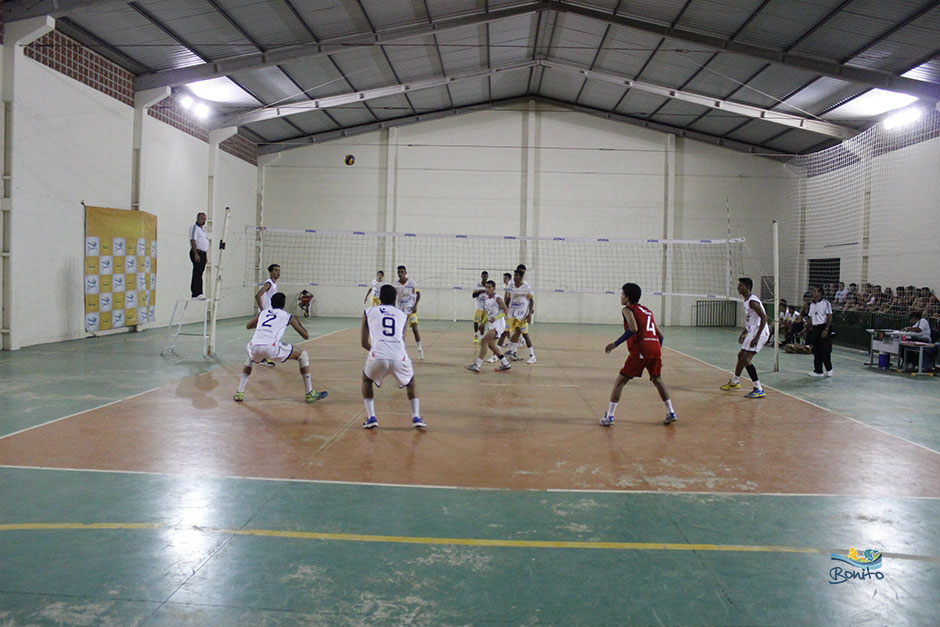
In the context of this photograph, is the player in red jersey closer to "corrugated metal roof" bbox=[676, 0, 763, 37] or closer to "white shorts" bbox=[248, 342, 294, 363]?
"white shorts" bbox=[248, 342, 294, 363]

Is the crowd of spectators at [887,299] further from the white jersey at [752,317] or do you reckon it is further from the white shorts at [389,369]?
the white shorts at [389,369]

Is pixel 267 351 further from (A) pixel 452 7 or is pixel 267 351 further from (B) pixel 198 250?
(A) pixel 452 7

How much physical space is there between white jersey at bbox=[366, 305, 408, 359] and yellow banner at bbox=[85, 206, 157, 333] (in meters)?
10.9

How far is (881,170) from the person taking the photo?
1778cm

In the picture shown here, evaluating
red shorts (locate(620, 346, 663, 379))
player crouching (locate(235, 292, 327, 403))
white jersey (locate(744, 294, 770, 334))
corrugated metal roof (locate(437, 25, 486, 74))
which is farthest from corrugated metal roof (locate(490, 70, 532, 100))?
red shorts (locate(620, 346, 663, 379))

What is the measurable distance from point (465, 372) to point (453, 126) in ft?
50.9

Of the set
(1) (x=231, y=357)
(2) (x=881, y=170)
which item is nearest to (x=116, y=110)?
(1) (x=231, y=357)

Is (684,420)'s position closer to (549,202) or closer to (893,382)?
(893,382)

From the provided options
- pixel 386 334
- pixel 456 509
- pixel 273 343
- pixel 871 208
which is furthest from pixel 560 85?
pixel 456 509

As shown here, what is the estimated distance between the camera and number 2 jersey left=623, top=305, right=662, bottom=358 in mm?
6824

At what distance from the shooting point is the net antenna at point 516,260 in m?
23.3

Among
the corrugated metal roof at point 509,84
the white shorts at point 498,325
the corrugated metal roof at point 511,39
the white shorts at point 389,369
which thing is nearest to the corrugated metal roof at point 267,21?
the corrugated metal roof at point 511,39

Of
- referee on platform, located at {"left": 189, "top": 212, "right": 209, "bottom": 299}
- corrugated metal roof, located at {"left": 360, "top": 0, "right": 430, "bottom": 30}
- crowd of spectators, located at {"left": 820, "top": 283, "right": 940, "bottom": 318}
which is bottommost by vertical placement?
crowd of spectators, located at {"left": 820, "top": 283, "right": 940, "bottom": 318}
